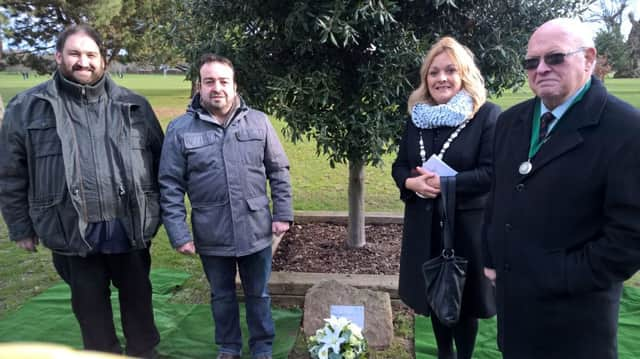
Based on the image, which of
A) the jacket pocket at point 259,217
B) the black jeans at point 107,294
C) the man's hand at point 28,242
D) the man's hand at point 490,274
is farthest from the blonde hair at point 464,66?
the man's hand at point 28,242

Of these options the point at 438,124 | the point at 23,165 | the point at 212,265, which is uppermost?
the point at 438,124

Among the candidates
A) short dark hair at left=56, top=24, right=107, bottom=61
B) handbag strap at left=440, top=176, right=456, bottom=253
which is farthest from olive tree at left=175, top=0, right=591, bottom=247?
short dark hair at left=56, top=24, right=107, bottom=61

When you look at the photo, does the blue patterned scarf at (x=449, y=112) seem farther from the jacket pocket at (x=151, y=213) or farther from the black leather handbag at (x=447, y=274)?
the jacket pocket at (x=151, y=213)

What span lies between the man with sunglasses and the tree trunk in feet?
8.86

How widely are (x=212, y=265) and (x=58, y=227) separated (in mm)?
972

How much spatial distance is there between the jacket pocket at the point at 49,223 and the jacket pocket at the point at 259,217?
1132 mm

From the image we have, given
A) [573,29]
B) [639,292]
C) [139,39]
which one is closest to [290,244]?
[639,292]

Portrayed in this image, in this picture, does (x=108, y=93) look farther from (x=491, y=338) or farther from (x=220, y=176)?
(x=491, y=338)

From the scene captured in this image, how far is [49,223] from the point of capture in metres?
2.90

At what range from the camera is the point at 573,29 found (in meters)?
2.00

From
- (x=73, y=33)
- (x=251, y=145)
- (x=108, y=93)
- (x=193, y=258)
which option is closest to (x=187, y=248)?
(x=251, y=145)

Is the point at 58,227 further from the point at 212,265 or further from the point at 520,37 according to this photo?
the point at 520,37

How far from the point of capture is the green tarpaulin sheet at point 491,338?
3.53 metres

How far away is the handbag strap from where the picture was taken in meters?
2.71
